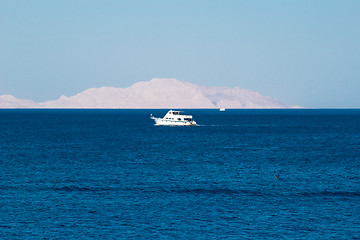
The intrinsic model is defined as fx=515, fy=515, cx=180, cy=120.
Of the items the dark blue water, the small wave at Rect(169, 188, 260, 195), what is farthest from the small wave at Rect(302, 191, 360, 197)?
the small wave at Rect(169, 188, 260, 195)

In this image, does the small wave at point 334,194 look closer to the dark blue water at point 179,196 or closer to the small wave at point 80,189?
the dark blue water at point 179,196

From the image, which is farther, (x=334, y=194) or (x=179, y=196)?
(x=334, y=194)

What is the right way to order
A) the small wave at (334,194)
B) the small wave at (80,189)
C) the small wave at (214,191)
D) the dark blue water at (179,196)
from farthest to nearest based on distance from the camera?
the small wave at (80,189) < the small wave at (214,191) < the small wave at (334,194) < the dark blue water at (179,196)

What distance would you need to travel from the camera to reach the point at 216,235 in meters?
41.2

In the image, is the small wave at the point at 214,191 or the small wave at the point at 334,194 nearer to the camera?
the small wave at the point at 334,194

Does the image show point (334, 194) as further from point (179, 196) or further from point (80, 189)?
point (80, 189)

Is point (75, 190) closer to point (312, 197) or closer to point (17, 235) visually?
point (17, 235)

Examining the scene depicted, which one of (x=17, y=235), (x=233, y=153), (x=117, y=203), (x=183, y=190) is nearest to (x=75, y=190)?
(x=117, y=203)

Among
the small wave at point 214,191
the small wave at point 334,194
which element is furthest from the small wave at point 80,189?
the small wave at point 334,194

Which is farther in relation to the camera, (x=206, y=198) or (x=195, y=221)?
(x=206, y=198)

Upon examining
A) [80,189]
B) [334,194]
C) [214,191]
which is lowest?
[80,189]

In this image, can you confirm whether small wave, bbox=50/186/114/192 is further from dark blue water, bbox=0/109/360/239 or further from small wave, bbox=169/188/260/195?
small wave, bbox=169/188/260/195

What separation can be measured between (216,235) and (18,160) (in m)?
52.6

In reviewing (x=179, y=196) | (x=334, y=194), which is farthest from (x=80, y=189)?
(x=334, y=194)
